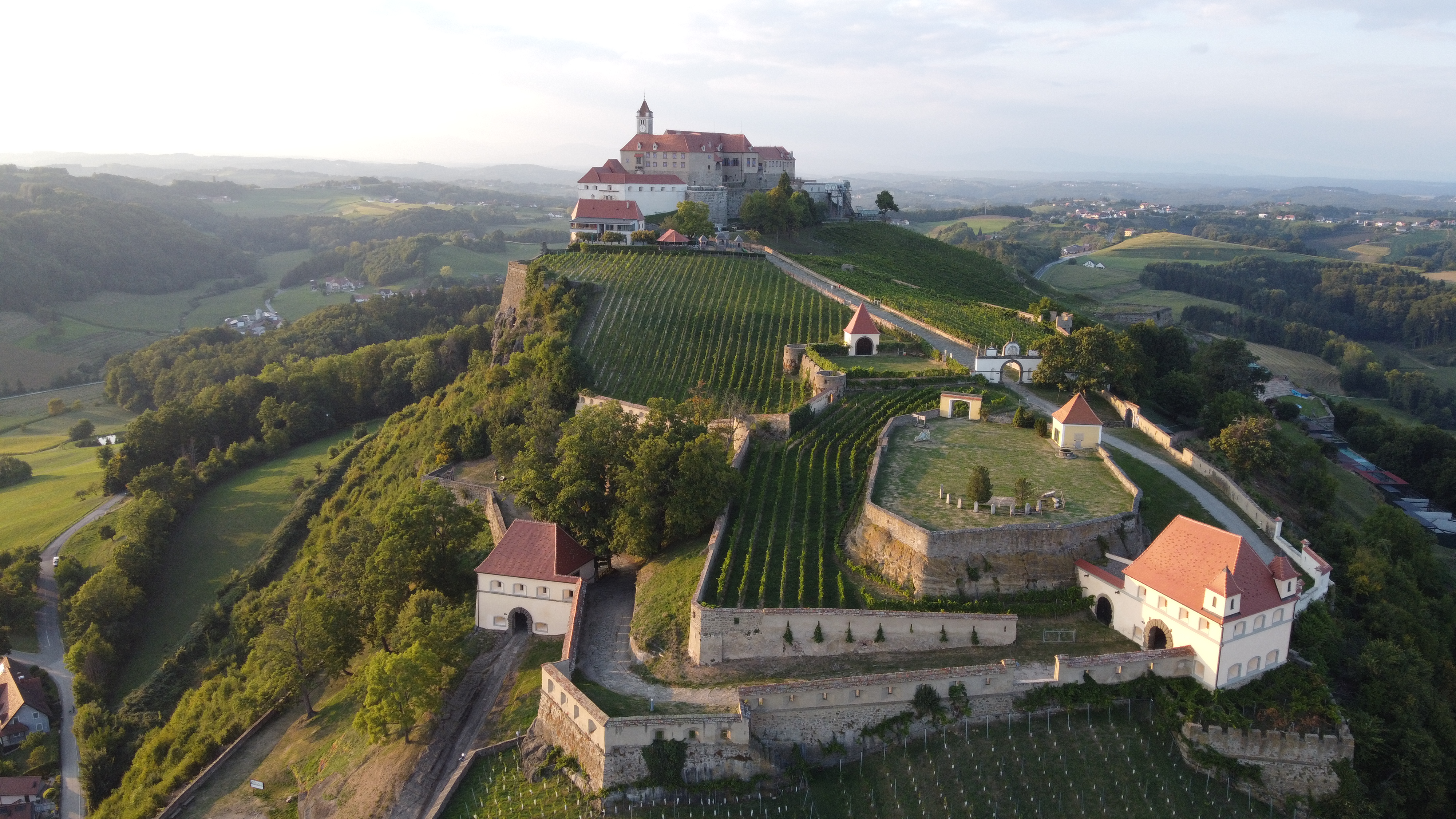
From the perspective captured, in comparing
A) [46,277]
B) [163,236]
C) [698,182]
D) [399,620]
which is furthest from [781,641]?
[163,236]

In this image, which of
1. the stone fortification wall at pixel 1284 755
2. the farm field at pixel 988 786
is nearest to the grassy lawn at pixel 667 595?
the farm field at pixel 988 786

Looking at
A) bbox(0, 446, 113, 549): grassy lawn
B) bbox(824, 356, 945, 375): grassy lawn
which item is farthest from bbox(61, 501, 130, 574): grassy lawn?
bbox(824, 356, 945, 375): grassy lawn

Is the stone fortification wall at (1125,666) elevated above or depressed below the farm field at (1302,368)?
above

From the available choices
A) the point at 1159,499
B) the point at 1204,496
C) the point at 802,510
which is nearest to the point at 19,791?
the point at 802,510

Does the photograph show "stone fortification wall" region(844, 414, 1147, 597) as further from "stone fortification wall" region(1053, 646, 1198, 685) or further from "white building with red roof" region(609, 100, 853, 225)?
"white building with red roof" region(609, 100, 853, 225)

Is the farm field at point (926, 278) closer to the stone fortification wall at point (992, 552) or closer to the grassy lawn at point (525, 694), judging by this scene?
the stone fortification wall at point (992, 552)

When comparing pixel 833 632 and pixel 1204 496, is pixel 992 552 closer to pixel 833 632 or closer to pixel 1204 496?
pixel 833 632
